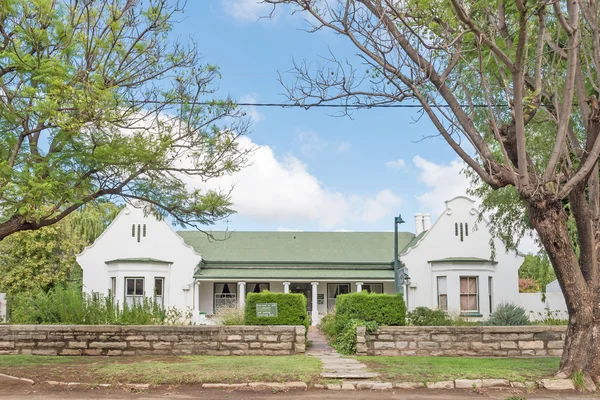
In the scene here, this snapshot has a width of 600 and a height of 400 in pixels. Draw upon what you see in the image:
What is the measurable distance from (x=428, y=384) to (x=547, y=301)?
818 inches

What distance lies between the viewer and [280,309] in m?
17.3

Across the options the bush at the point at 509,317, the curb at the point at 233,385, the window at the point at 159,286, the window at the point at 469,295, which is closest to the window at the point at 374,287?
the window at the point at 469,295

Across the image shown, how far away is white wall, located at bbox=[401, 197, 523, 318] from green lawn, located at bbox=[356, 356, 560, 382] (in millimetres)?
15726

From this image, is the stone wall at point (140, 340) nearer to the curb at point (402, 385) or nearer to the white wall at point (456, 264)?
the curb at point (402, 385)

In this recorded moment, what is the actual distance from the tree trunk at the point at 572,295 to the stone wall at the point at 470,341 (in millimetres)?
3412

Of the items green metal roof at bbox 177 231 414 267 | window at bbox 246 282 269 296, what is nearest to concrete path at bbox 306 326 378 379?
green metal roof at bbox 177 231 414 267

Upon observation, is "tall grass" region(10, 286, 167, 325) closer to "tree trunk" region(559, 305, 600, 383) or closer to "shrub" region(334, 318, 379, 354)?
"shrub" region(334, 318, 379, 354)

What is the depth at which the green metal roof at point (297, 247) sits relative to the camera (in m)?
33.1

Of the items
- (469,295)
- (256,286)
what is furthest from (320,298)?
(469,295)

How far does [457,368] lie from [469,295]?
18.4 meters

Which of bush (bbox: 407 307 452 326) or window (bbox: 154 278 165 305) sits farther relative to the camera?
window (bbox: 154 278 165 305)

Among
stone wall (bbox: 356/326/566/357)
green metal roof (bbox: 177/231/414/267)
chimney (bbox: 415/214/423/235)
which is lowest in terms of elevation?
stone wall (bbox: 356/326/566/357)

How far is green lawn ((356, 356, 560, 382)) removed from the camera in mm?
11219

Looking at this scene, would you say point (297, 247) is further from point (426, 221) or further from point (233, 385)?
point (233, 385)
